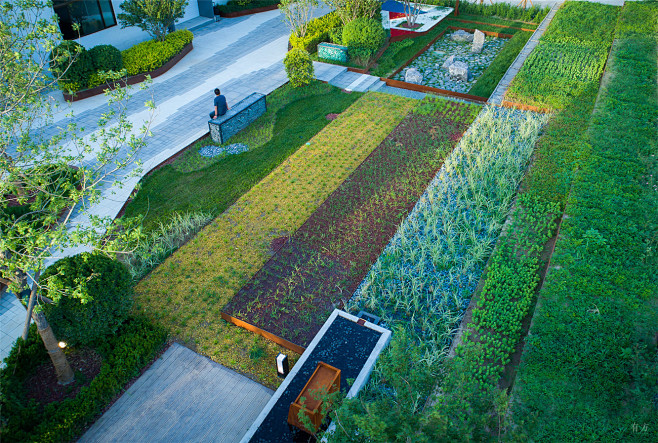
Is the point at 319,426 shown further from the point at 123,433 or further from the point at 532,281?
A: the point at 532,281

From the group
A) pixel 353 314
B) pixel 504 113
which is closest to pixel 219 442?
pixel 353 314

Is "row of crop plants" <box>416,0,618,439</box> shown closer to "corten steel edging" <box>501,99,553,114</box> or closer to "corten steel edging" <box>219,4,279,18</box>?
"corten steel edging" <box>501,99,553,114</box>

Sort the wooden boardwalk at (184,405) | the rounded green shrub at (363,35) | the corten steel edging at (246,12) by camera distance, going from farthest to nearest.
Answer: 1. the corten steel edging at (246,12)
2. the rounded green shrub at (363,35)
3. the wooden boardwalk at (184,405)

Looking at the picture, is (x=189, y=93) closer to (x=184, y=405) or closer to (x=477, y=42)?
(x=184, y=405)

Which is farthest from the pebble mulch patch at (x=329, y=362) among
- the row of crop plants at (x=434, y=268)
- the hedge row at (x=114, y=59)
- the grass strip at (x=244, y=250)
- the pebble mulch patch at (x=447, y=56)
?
the pebble mulch patch at (x=447, y=56)

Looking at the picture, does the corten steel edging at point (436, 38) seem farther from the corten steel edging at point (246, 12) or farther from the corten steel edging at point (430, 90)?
the corten steel edging at point (246, 12)

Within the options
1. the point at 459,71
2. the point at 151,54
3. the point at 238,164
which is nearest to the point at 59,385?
the point at 238,164
